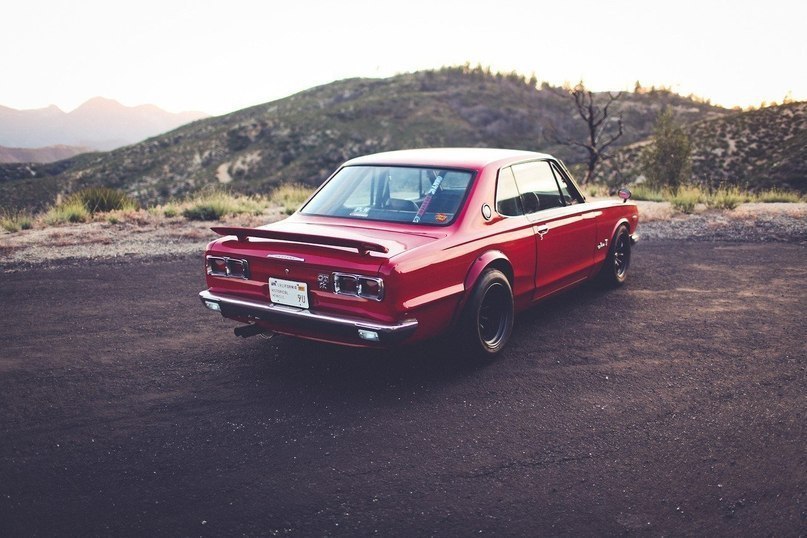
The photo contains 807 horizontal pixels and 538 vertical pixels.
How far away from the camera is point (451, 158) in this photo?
16.6ft

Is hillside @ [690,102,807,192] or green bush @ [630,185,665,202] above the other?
hillside @ [690,102,807,192]

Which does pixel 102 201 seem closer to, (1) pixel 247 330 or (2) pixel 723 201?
(1) pixel 247 330

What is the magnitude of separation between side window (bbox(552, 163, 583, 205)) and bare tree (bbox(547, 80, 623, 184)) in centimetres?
1255

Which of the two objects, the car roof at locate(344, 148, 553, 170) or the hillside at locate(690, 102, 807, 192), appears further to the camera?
the hillside at locate(690, 102, 807, 192)

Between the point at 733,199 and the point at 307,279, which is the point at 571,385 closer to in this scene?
the point at 307,279

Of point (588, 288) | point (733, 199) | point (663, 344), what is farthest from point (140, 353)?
point (733, 199)

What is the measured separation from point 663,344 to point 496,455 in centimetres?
242

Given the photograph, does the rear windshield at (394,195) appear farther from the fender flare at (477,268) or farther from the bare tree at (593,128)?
the bare tree at (593,128)

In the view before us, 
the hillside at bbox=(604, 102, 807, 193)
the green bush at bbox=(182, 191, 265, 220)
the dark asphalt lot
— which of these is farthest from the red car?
the hillside at bbox=(604, 102, 807, 193)

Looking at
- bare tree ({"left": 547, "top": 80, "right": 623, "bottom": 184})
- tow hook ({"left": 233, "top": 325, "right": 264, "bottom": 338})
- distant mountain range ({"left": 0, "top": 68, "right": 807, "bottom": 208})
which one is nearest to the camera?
tow hook ({"left": 233, "top": 325, "right": 264, "bottom": 338})

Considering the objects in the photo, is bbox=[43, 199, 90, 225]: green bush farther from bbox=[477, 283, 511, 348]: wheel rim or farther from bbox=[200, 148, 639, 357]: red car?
bbox=[477, 283, 511, 348]: wheel rim

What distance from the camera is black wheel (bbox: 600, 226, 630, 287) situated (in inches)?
266

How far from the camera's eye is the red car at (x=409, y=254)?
3906 millimetres

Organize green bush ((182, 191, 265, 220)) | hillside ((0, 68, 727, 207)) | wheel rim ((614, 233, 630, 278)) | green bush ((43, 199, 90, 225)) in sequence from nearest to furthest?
wheel rim ((614, 233, 630, 278)), green bush ((43, 199, 90, 225)), green bush ((182, 191, 265, 220)), hillside ((0, 68, 727, 207))
